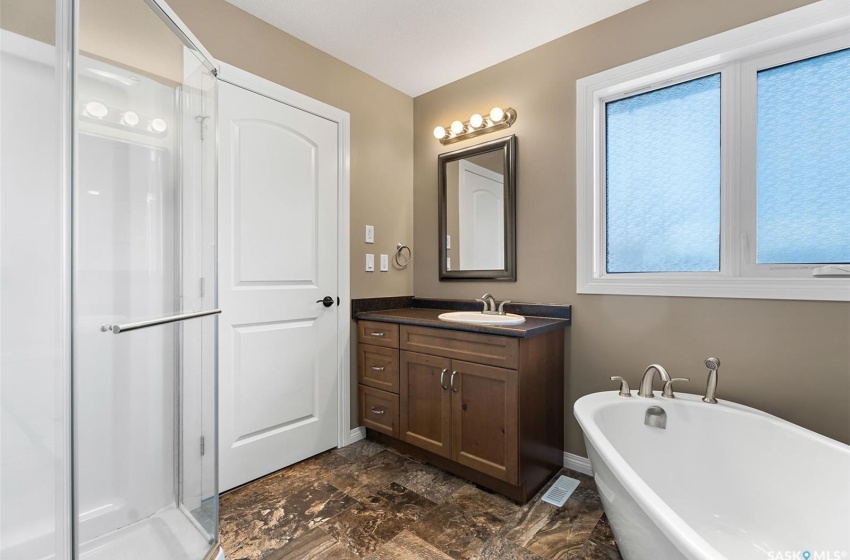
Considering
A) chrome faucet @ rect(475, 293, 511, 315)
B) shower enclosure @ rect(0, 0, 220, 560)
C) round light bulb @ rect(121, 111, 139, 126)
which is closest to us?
shower enclosure @ rect(0, 0, 220, 560)

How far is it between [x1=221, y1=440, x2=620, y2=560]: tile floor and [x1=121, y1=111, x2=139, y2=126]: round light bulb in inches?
63.6

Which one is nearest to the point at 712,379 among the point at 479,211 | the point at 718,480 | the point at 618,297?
the point at 718,480

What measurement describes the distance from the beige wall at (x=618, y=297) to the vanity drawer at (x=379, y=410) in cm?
84

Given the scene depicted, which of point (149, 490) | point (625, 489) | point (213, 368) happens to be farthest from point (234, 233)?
point (625, 489)

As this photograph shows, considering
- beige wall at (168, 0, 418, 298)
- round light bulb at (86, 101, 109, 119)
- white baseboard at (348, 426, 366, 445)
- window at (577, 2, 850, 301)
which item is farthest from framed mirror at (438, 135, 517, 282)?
round light bulb at (86, 101, 109, 119)

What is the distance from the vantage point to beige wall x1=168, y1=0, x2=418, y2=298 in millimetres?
2004

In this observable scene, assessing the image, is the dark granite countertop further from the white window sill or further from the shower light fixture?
the shower light fixture

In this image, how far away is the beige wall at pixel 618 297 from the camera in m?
1.64

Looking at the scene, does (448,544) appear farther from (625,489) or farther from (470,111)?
(470,111)

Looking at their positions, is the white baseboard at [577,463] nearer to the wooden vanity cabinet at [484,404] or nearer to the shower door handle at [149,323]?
the wooden vanity cabinet at [484,404]

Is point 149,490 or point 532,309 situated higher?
point 532,309

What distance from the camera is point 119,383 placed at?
1260 millimetres

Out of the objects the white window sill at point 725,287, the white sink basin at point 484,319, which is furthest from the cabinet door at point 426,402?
the white window sill at point 725,287

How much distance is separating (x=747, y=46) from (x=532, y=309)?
159 cm
